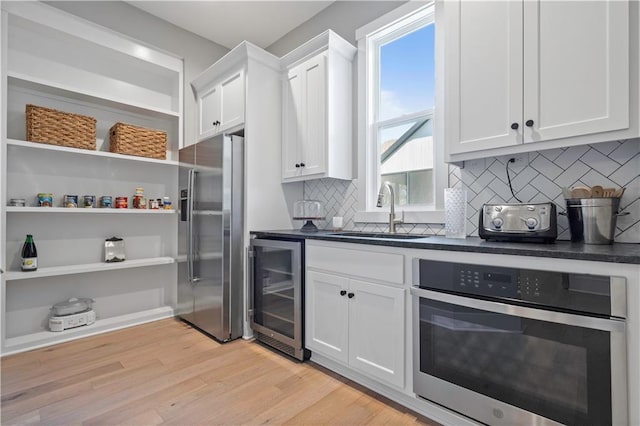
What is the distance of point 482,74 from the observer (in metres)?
1.70

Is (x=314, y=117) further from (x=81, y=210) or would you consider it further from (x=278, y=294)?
(x=81, y=210)

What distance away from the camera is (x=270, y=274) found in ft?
8.44

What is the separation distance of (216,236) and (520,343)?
224 centimetres

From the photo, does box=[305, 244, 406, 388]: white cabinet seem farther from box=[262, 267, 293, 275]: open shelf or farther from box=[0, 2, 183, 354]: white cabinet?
box=[0, 2, 183, 354]: white cabinet

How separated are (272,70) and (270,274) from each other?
185cm

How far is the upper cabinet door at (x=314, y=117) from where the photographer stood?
2.61 m

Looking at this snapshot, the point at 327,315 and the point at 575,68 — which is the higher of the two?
the point at 575,68

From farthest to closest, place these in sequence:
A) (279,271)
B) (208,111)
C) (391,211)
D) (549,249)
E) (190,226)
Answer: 1. (208,111)
2. (190,226)
3. (279,271)
4. (391,211)
5. (549,249)

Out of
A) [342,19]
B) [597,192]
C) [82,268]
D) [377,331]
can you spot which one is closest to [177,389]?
[377,331]

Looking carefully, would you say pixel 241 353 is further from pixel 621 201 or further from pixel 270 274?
pixel 621 201

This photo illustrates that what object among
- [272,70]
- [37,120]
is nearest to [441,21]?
[272,70]

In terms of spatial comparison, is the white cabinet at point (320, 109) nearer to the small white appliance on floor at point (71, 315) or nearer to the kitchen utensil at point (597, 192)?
the kitchen utensil at point (597, 192)

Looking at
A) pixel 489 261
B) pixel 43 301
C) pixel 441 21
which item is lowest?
pixel 43 301

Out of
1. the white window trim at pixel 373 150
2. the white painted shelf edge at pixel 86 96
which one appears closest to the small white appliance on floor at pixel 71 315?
the white painted shelf edge at pixel 86 96
